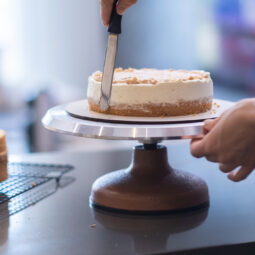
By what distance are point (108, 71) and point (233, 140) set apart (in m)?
0.34

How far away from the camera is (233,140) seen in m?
0.89

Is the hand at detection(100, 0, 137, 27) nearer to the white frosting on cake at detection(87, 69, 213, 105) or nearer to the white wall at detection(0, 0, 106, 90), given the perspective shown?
the white frosting on cake at detection(87, 69, 213, 105)

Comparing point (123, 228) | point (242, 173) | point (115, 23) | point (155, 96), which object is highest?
point (115, 23)

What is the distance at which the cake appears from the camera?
43.6 inches

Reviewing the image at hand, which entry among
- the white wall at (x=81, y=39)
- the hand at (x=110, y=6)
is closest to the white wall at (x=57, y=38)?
the white wall at (x=81, y=39)

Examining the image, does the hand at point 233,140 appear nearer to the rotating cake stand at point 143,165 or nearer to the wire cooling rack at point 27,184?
the rotating cake stand at point 143,165

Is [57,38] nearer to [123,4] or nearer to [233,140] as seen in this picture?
[123,4]

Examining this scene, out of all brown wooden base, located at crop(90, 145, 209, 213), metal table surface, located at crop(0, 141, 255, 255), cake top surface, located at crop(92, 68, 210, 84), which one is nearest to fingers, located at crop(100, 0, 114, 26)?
cake top surface, located at crop(92, 68, 210, 84)

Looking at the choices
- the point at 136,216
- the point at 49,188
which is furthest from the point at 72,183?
the point at 136,216

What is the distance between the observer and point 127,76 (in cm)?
121

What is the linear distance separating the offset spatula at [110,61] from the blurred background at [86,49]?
2.04 meters

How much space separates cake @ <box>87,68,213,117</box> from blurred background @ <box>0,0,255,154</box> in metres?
2.04

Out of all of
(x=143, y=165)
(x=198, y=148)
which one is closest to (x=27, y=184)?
(x=143, y=165)

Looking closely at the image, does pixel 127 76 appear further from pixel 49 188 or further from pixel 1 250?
pixel 1 250
